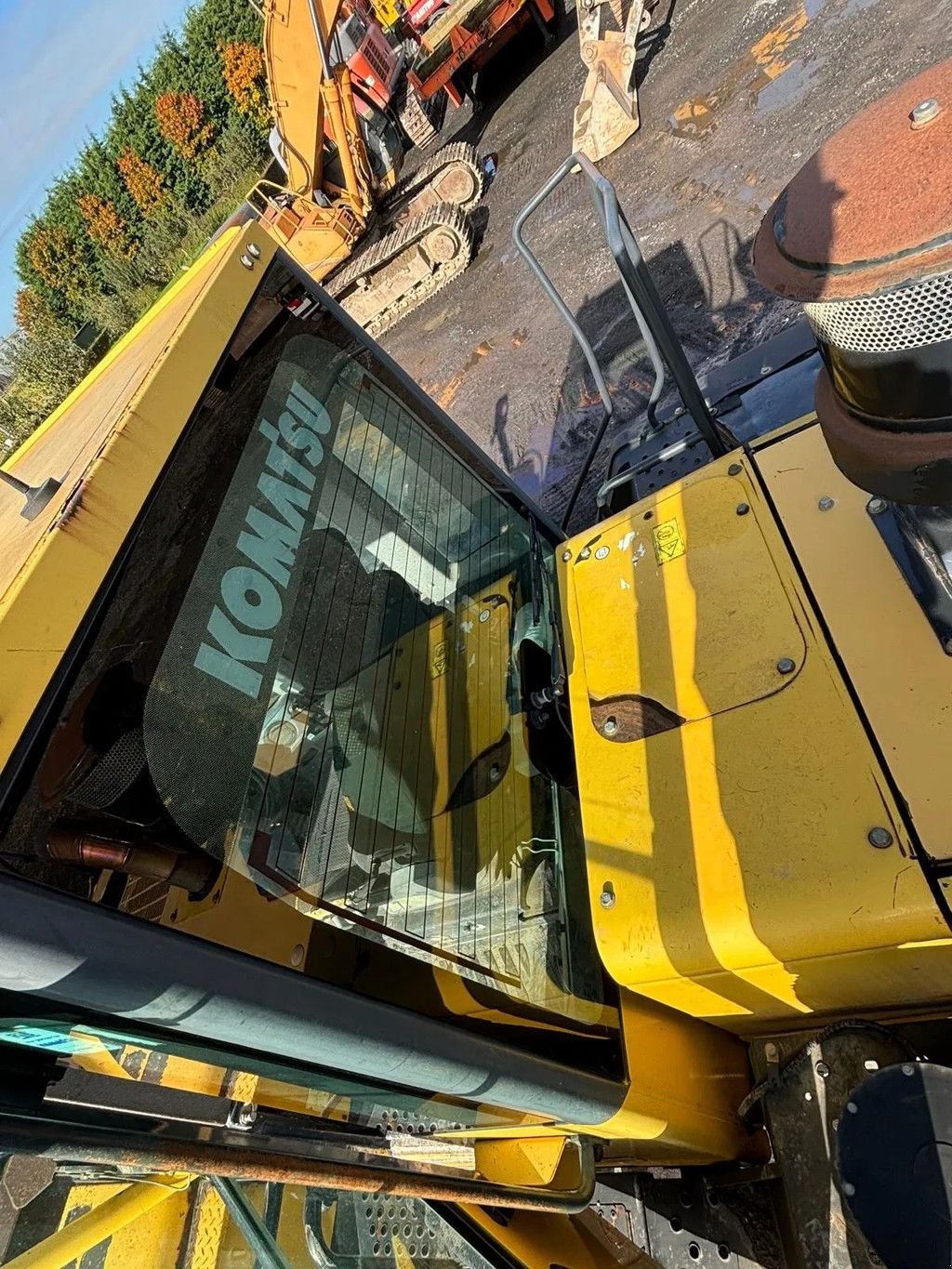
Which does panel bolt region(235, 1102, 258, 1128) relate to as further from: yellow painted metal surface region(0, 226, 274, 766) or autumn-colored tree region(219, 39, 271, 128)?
autumn-colored tree region(219, 39, 271, 128)

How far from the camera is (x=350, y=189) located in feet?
22.7

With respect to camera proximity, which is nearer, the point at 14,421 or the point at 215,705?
the point at 215,705

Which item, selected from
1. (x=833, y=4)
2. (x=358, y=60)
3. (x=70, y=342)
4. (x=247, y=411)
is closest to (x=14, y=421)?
(x=70, y=342)

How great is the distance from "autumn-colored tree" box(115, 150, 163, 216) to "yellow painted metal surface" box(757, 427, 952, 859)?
14245 millimetres

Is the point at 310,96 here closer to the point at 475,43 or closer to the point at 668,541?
the point at 475,43

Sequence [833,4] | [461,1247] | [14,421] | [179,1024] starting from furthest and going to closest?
[14,421] → [833,4] → [461,1247] → [179,1024]

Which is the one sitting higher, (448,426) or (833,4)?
(833,4)

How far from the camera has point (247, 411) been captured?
4.89ft

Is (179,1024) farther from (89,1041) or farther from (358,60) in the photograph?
(358,60)

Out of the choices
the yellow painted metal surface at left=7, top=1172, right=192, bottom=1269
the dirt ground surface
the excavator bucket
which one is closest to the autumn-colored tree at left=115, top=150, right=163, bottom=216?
the dirt ground surface

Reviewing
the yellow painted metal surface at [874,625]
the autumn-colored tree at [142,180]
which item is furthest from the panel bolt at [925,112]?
the autumn-colored tree at [142,180]

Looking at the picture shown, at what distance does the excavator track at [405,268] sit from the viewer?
5.72 m

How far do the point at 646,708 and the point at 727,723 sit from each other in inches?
7.6

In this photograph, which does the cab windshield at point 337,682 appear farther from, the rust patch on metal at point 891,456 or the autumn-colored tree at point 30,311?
the autumn-colored tree at point 30,311
